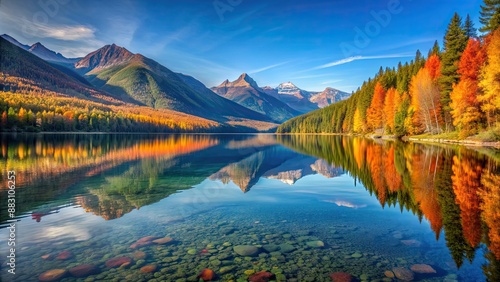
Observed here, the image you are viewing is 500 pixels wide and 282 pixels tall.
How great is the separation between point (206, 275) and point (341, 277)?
3.62m

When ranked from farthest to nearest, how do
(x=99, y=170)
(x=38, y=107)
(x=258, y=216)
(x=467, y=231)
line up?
1. (x=38, y=107)
2. (x=99, y=170)
3. (x=258, y=216)
4. (x=467, y=231)

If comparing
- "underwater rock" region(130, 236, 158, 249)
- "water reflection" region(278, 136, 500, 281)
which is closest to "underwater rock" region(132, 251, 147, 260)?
"underwater rock" region(130, 236, 158, 249)

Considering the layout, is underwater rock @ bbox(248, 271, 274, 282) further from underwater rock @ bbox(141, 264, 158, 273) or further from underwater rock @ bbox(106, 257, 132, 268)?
underwater rock @ bbox(106, 257, 132, 268)

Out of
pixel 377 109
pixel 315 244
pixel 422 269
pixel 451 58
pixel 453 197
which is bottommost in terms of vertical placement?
pixel 315 244

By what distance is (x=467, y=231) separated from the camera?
35.5ft

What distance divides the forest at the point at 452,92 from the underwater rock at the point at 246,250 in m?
48.6

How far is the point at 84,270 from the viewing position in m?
8.27

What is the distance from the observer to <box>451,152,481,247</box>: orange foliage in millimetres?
10737

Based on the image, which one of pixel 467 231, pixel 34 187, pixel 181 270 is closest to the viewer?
pixel 181 270

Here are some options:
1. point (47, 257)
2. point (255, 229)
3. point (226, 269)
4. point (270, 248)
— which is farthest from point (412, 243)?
point (47, 257)

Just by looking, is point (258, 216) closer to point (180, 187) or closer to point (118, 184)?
point (180, 187)

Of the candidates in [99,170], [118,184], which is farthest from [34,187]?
[99,170]

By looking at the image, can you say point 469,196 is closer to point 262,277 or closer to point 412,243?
point 412,243

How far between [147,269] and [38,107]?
17430cm
